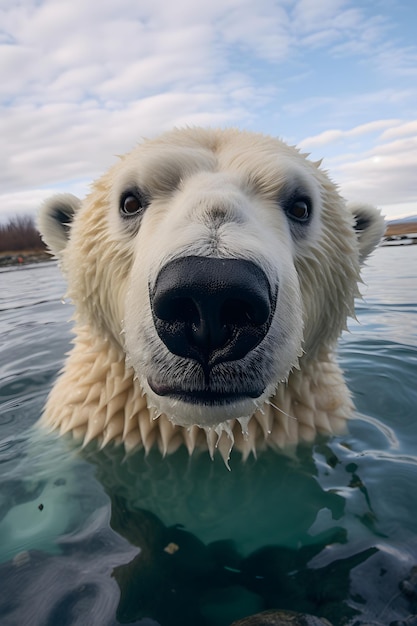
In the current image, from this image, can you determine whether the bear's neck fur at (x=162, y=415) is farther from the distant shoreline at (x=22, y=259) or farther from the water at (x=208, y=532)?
the distant shoreline at (x=22, y=259)

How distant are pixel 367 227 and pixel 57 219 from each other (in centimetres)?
227

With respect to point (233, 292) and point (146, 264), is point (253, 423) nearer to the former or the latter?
point (146, 264)

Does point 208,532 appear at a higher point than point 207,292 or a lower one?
lower

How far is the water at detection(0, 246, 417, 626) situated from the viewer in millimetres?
2012

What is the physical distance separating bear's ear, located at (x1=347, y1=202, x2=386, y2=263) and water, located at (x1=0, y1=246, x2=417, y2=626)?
4.16ft

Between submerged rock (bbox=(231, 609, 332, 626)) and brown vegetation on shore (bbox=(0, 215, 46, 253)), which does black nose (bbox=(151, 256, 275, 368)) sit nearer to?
Answer: submerged rock (bbox=(231, 609, 332, 626))

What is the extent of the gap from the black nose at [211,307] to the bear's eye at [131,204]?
107 cm

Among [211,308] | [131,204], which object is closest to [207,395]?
[211,308]

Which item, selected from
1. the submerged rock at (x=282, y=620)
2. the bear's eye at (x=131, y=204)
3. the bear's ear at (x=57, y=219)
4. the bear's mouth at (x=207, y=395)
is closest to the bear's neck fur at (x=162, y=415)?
the bear's ear at (x=57, y=219)

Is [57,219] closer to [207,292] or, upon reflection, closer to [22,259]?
[207,292]

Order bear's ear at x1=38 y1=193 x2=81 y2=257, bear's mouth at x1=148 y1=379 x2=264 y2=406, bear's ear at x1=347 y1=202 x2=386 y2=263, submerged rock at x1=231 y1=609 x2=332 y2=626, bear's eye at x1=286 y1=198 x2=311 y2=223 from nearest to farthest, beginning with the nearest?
submerged rock at x1=231 y1=609 x2=332 y2=626 → bear's mouth at x1=148 y1=379 x2=264 y2=406 → bear's eye at x1=286 y1=198 x2=311 y2=223 → bear's ear at x1=38 y1=193 x2=81 y2=257 → bear's ear at x1=347 y1=202 x2=386 y2=263

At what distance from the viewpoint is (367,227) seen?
375 centimetres

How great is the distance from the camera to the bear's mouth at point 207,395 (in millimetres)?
2001

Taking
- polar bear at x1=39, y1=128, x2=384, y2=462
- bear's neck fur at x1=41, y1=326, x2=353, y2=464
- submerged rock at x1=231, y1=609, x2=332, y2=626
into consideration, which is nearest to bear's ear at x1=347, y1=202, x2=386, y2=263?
polar bear at x1=39, y1=128, x2=384, y2=462
